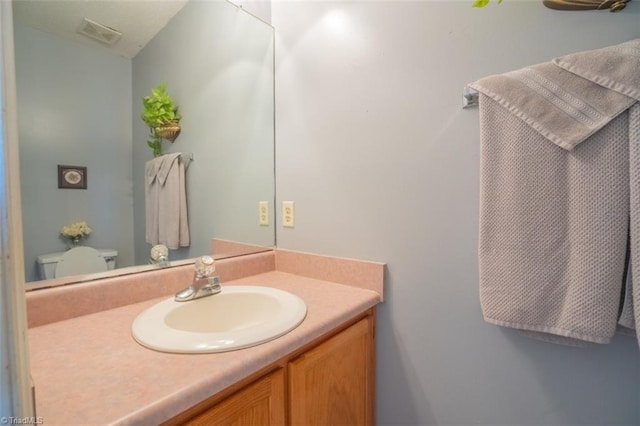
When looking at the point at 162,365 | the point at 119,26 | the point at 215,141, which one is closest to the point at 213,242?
the point at 215,141

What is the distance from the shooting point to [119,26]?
3.19 ft

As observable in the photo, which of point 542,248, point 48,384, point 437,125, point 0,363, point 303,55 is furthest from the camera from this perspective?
point 303,55

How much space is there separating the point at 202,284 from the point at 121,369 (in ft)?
1.28

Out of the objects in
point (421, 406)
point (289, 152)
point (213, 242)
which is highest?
point (289, 152)

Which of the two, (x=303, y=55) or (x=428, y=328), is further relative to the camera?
(x=303, y=55)

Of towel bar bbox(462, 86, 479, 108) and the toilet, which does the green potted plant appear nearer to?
the toilet

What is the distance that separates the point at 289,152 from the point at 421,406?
Answer: 110 cm

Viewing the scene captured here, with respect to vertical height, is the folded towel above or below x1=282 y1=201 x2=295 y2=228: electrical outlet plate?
above

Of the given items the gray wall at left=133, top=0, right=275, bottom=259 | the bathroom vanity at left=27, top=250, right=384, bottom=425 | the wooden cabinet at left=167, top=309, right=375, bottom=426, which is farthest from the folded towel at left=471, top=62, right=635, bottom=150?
the gray wall at left=133, top=0, right=275, bottom=259

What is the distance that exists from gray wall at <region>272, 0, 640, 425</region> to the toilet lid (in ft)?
2.42

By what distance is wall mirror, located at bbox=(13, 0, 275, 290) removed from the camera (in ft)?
2.62

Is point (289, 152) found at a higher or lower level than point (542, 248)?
higher

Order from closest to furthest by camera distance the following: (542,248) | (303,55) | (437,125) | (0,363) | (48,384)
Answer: (0,363) → (48,384) → (542,248) → (437,125) → (303,55)

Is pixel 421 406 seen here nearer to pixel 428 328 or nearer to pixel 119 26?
pixel 428 328
